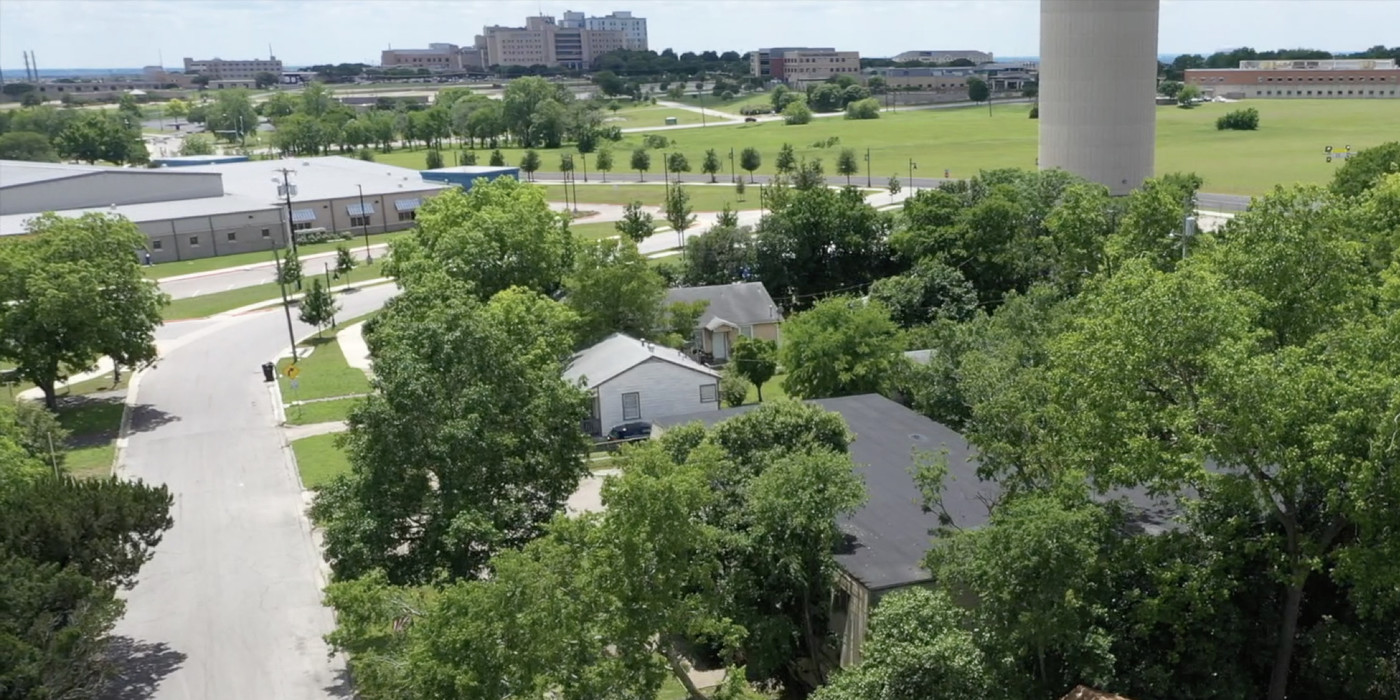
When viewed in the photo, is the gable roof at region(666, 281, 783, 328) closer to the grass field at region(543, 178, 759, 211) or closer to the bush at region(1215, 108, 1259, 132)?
the grass field at region(543, 178, 759, 211)

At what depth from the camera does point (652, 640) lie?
17.6m

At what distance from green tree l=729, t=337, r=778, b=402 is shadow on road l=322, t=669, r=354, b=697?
1968 centimetres

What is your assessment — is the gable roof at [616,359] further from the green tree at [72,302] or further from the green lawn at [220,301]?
the green lawn at [220,301]

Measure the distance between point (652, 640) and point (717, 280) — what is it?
38679 mm

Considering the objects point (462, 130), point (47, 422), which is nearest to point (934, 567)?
point (47, 422)

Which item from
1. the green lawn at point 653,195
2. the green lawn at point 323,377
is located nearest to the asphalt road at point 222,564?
the green lawn at point 323,377

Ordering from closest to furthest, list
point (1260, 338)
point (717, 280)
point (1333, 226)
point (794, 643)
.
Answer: point (1260, 338), point (794, 643), point (1333, 226), point (717, 280)

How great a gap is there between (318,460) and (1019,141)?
4323 inches

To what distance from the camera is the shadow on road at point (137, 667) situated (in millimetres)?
22469

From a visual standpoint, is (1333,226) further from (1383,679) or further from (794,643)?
(794,643)

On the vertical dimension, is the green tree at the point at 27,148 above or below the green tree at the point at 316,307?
above

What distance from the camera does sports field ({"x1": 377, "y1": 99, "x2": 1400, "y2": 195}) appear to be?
104 metres

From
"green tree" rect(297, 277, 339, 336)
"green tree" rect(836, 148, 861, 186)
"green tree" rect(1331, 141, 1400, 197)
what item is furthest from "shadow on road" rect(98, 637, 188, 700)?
"green tree" rect(836, 148, 861, 186)

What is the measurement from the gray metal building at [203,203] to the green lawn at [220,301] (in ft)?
33.8
